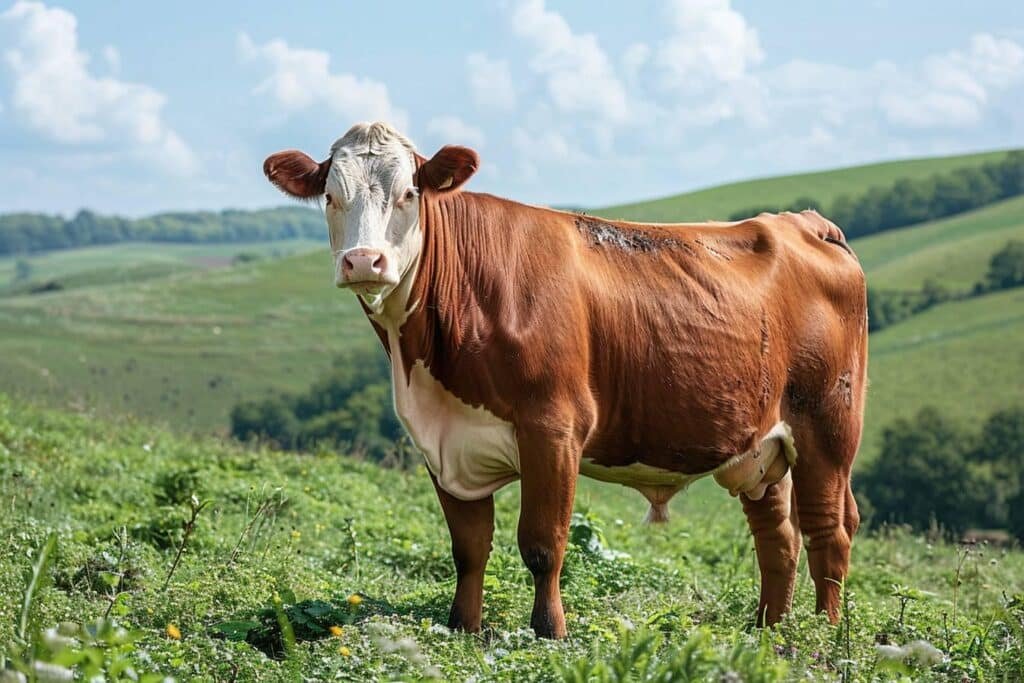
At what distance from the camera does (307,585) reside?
8.47 metres

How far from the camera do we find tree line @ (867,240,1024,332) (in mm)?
85812

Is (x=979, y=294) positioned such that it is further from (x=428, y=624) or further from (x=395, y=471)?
(x=428, y=624)

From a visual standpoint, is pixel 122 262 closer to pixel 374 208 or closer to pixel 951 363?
pixel 951 363

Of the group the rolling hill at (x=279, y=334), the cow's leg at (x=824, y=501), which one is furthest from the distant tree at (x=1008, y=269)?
the cow's leg at (x=824, y=501)

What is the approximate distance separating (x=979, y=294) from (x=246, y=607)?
85943 mm

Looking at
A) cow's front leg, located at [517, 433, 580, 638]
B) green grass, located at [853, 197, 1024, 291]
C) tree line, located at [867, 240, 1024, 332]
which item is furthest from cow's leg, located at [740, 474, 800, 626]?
green grass, located at [853, 197, 1024, 291]

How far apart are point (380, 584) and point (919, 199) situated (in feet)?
371

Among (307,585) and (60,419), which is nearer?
(307,585)

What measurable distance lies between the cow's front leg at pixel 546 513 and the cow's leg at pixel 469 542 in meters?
0.52

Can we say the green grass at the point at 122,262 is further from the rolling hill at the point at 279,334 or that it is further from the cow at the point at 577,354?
the cow at the point at 577,354

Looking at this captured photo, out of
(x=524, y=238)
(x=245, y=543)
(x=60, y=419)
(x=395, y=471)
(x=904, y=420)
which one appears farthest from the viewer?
(x=904, y=420)

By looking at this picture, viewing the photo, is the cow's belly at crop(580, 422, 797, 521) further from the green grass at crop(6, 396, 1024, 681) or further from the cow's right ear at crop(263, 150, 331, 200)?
the cow's right ear at crop(263, 150, 331, 200)

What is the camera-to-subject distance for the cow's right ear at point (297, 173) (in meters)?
7.13

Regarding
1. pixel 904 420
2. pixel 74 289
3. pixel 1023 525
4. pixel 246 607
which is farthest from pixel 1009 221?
pixel 246 607
